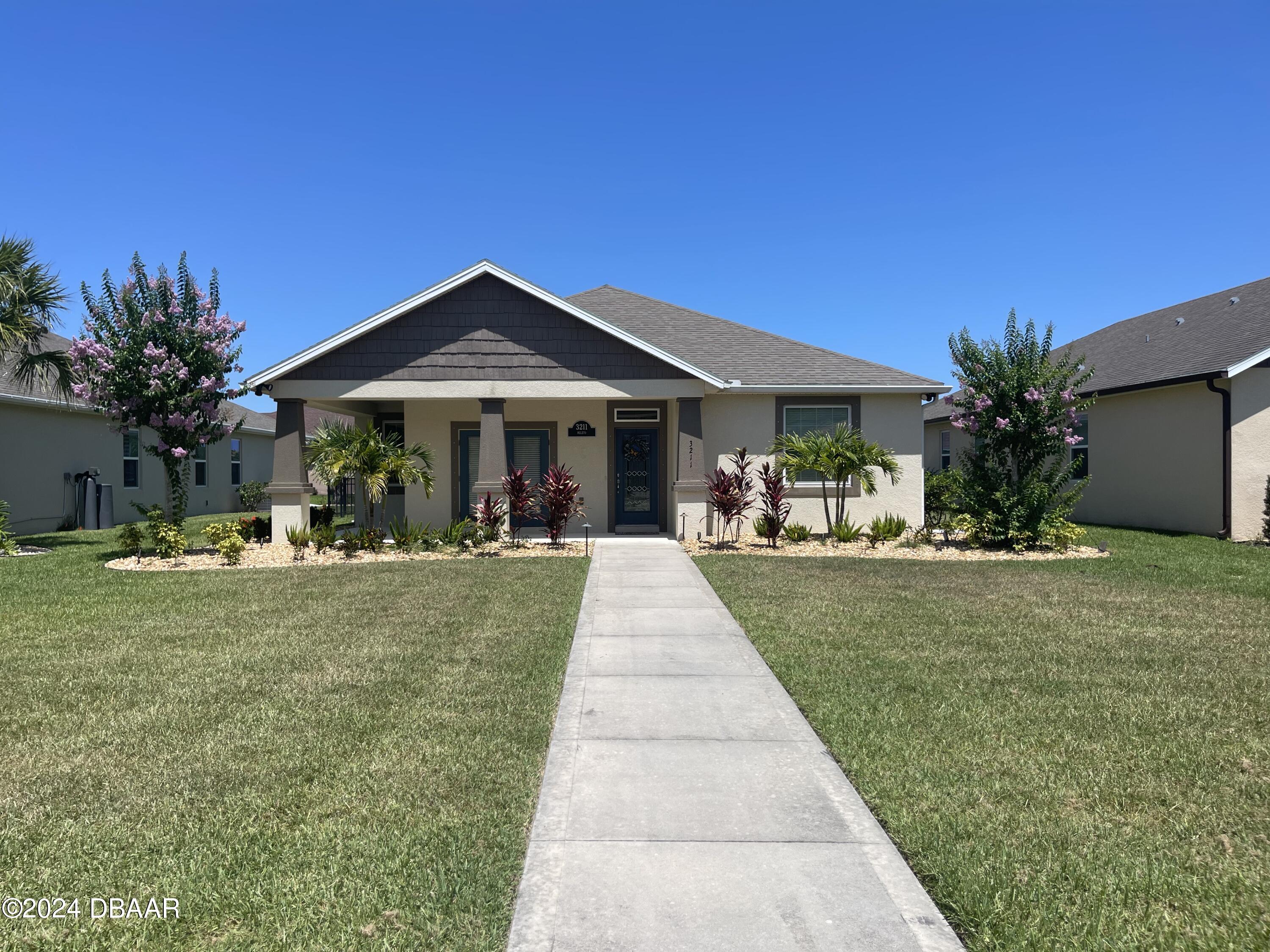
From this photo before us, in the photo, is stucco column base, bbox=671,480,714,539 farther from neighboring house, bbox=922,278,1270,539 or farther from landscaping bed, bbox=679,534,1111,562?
neighboring house, bbox=922,278,1270,539

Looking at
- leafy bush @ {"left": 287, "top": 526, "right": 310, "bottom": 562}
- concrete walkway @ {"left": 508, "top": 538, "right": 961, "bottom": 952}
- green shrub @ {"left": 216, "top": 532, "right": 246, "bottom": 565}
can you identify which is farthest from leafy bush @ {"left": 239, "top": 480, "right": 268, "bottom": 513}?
concrete walkway @ {"left": 508, "top": 538, "right": 961, "bottom": 952}

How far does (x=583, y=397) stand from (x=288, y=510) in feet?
21.4

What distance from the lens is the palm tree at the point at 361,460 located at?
14414 millimetres

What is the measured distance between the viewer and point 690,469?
51.8 feet

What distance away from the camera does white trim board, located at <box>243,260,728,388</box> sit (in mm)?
15031

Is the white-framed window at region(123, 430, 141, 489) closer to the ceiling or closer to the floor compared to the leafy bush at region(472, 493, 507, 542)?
closer to the ceiling

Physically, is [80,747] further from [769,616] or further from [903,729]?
[769,616]

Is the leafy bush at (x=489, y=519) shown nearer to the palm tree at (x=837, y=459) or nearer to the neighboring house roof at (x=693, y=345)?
the neighboring house roof at (x=693, y=345)

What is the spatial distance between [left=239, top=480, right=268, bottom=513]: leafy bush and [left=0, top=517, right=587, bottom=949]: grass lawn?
61.3ft

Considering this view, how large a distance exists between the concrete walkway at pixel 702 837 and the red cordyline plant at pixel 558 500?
8115 mm

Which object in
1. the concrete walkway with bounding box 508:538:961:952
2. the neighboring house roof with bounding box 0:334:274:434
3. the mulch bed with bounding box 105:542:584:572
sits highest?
the neighboring house roof with bounding box 0:334:274:434

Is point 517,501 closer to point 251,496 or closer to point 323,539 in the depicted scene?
point 323,539

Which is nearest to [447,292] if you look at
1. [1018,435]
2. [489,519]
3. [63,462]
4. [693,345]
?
[489,519]

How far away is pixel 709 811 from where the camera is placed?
12.8 feet
